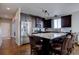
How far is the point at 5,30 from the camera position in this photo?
240cm

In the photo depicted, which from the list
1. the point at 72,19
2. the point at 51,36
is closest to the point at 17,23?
the point at 51,36

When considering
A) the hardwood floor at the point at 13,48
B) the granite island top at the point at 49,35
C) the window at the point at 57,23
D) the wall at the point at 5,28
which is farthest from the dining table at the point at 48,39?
the wall at the point at 5,28

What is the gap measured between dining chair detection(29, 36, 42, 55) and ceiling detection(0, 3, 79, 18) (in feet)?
1.55

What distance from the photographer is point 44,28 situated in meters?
2.42

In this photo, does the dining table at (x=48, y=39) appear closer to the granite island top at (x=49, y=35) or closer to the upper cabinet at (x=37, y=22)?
the granite island top at (x=49, y=35)

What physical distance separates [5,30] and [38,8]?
76cm

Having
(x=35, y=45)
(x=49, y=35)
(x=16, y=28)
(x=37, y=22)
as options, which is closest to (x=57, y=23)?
(x=49, y=35)

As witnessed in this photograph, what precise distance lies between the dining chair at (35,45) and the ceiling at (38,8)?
18.6 inches

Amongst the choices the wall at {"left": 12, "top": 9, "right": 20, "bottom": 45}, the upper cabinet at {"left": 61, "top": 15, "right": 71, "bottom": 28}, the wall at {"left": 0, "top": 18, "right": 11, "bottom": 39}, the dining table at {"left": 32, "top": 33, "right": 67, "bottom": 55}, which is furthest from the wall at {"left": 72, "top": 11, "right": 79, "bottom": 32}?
the wall at {"left": 0, "top": 18, "right": 11, "bottom": 39}

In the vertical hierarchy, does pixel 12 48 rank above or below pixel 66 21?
below

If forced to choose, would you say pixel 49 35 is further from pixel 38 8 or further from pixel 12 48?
pixel 12 48

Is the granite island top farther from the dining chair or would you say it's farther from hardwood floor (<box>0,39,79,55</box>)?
hardwood floor (<box>0,39,79,55</box>)

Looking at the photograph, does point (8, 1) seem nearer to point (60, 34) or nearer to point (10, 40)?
point (10, 40)

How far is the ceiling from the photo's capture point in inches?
93.4
